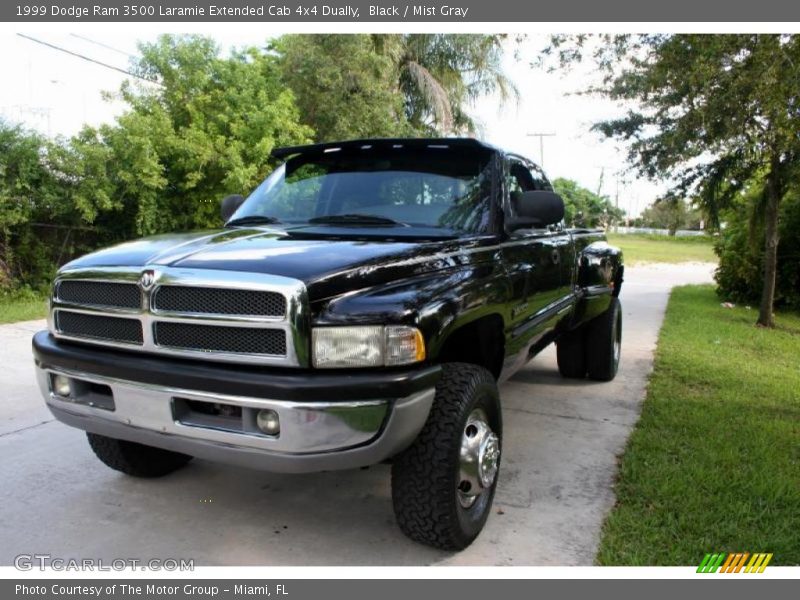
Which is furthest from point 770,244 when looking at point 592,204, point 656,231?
point 656,231

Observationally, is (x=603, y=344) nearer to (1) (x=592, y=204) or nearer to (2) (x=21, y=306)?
(2) (x=21, y=306)

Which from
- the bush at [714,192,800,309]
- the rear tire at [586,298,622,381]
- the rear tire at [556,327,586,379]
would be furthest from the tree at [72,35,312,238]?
the bush at [714,192,800,309]

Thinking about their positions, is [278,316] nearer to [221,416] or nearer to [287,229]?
[221,416]

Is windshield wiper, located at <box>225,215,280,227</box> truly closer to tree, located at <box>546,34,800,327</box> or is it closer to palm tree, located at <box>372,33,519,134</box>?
tree, located at <box>546,34,800,327</box>

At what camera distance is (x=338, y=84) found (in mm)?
13828

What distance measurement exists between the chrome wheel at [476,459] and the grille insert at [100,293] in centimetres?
151

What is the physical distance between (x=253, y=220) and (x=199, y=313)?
1270mm

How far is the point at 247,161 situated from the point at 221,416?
31.4 ft

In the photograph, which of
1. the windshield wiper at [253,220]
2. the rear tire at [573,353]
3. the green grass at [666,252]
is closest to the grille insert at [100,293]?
the windshield wiper at [253,220]

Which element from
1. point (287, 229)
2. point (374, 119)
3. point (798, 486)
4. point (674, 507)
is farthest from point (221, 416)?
point (374, 119)

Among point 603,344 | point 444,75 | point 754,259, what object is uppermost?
point 444,75

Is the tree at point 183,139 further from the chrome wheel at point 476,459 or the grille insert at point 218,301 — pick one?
the chrome wheel at point 476,459

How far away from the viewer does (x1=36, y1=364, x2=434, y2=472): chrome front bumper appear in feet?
7.38

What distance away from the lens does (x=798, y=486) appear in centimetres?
347
